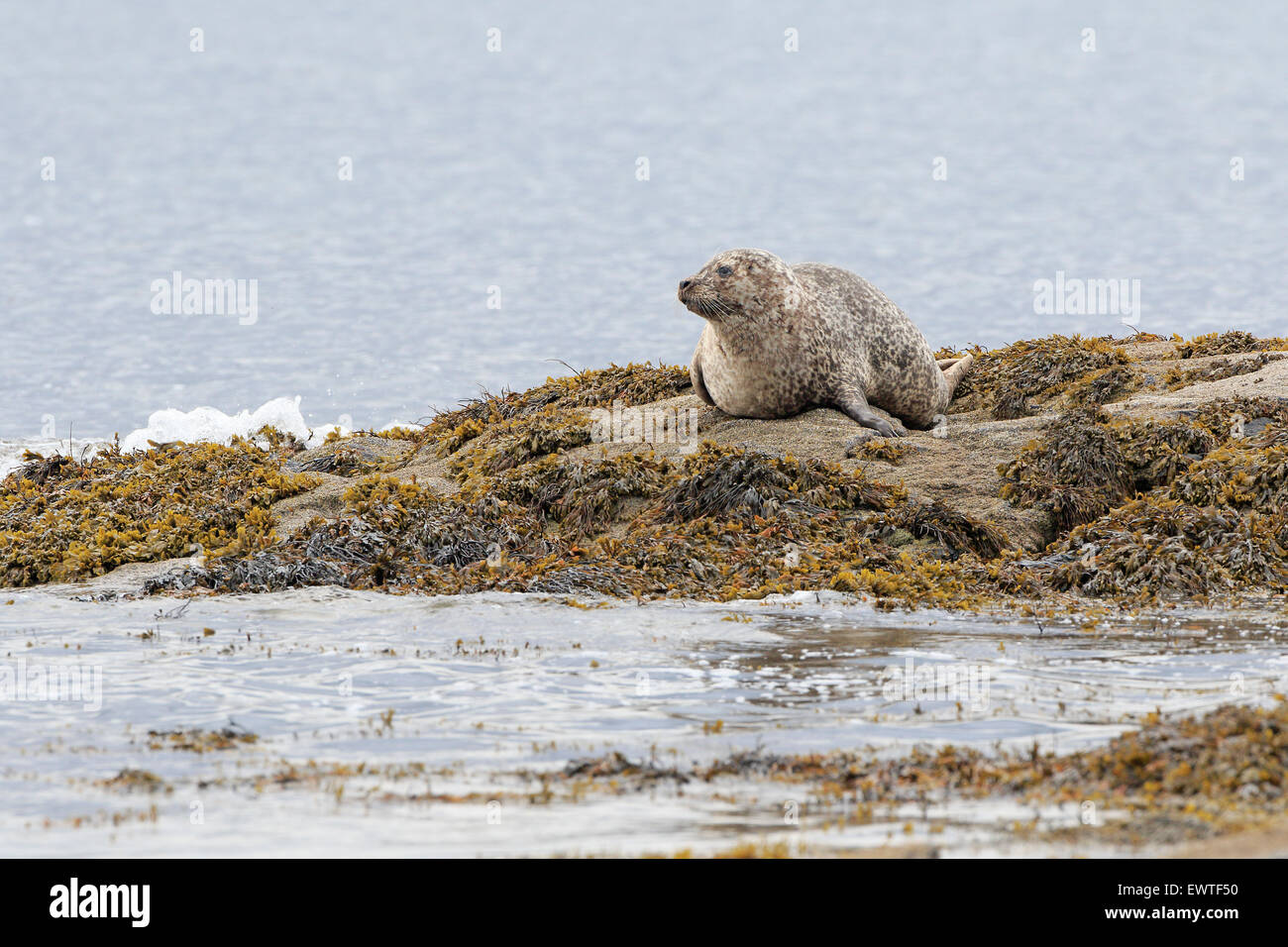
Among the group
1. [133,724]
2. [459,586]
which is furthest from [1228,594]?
[133,724]

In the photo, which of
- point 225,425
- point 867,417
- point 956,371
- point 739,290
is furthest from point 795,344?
point 225,425

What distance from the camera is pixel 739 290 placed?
10.4 metres

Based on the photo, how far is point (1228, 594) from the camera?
748 cm

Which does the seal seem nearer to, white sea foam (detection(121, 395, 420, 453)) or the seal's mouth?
the seal's mouth

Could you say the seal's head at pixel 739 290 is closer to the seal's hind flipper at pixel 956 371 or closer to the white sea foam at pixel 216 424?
the seal's hind flipper at pixel 956 371

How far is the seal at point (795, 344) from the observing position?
34.0 feet

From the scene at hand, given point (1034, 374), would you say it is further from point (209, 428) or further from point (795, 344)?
point (209, 428)

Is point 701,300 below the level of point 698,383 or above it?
above

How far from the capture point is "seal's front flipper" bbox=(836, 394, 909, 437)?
402 inches

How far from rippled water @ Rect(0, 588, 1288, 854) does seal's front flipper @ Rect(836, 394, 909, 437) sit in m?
2.94

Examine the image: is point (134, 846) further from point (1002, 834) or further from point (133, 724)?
point (1002, 834)

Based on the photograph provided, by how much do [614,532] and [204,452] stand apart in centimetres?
434

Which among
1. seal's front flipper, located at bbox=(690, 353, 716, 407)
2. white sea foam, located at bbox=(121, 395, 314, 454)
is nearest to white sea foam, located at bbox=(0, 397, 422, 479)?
white sea foam, located at bbox=(121, 395, 314, 454)

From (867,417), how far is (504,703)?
5776mm
